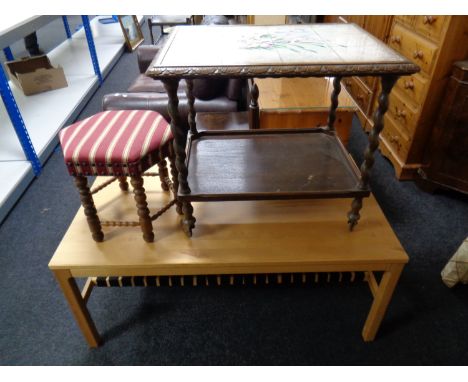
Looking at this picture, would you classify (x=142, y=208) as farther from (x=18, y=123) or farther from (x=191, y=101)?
(x=18, y=123)

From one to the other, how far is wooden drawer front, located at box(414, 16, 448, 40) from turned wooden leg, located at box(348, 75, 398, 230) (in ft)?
3.80

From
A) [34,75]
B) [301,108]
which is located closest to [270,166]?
[301,108]

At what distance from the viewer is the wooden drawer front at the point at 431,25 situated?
5.97ft

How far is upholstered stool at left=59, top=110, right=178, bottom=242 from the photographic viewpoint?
3.54ft

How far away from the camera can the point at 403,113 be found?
223 centimetres

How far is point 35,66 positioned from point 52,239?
2.20 meters

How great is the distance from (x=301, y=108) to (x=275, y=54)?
40.4 inches

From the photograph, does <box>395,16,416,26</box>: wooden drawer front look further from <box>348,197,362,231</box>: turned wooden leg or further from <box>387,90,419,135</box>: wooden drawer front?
<box>348,197,362,231</box>: turned wooden leg

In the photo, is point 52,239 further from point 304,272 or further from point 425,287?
point 425,287

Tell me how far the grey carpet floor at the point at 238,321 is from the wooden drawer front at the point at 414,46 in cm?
97

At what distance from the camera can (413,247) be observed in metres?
1.84

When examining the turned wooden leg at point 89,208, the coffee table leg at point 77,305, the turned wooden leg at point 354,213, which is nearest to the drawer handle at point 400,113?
the turned wooden leg at point 354,213

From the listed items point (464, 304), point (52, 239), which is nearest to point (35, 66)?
point (52, 239)

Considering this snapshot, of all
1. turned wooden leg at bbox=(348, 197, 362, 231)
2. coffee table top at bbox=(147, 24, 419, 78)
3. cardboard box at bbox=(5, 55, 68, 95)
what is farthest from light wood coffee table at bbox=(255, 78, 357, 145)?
cardboard box at bbox=(5, 55, 68, 95)
